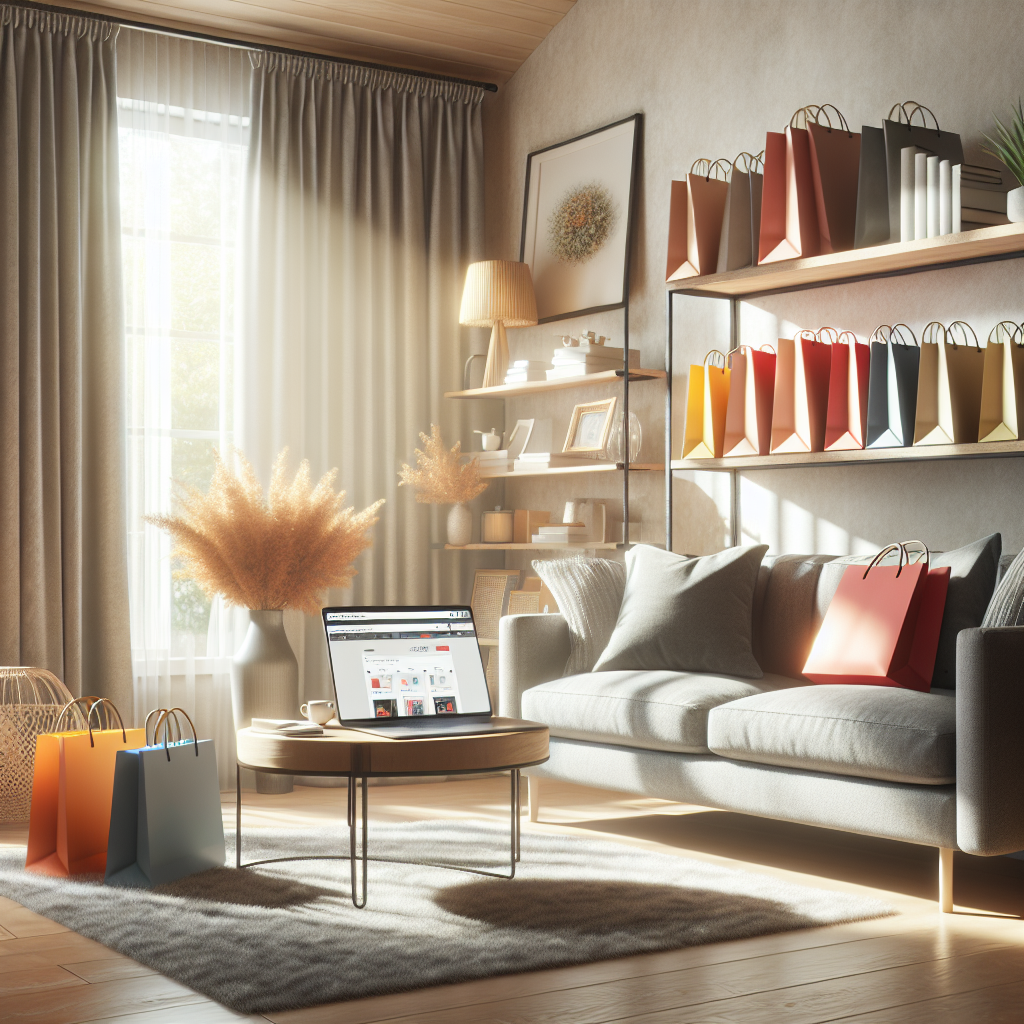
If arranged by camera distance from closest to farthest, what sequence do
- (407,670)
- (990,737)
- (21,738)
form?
1. (990,737)
2. (407,670)
3. (21,738)

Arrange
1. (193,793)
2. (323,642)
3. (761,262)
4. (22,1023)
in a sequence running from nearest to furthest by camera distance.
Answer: (22,1023) < (193,793) < (761,262) < (323,642)

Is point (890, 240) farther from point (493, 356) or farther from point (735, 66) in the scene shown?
point (493, 356)

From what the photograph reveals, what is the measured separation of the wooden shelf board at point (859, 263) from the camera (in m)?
Result: 3.46

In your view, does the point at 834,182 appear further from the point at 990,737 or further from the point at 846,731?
the point at 990,737

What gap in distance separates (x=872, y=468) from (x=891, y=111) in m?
1.01

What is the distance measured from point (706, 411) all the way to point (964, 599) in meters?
1.17

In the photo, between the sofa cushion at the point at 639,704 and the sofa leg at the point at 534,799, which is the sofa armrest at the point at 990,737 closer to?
the sofa cushion at the point at 639,704

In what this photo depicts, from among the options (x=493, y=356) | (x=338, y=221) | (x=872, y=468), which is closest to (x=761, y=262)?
(x=872, y=468)

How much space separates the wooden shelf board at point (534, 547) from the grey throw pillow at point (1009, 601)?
1.71 meters

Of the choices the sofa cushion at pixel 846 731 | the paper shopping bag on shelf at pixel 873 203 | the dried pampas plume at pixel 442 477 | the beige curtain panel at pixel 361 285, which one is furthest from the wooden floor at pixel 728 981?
the beige curtain panel at pixel 361 285

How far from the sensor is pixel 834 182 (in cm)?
389

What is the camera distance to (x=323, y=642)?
520 centimetres

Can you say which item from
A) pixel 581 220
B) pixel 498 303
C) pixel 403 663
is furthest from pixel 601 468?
pixel 403 663

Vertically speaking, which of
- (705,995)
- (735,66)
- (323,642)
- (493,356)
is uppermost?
(735,66)
